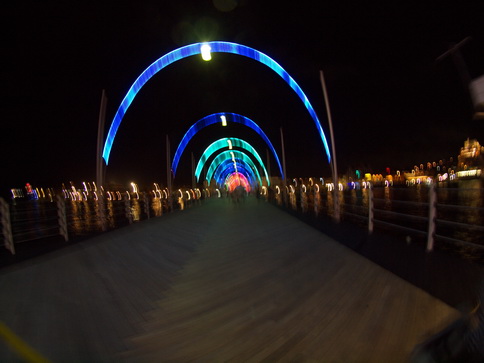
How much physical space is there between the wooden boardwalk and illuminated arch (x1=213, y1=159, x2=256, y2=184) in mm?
65292

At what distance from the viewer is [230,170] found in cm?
8681

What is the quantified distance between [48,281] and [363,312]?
3.69m

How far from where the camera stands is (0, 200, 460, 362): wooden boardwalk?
2510 millimetres

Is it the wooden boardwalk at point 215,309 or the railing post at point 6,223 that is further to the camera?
Result: the railing post at point 6,223

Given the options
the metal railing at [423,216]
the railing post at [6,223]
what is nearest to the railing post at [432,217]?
the metal railing at [423,216]

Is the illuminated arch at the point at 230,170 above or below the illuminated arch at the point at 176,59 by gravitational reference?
below

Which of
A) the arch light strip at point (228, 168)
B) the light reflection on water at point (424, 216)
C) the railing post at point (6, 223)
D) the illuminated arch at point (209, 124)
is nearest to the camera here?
the light reflection on water at point (424, 216)

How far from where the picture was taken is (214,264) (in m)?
5.25

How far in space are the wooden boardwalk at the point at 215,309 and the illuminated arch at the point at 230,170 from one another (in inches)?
2571

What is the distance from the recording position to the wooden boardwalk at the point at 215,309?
2.51m

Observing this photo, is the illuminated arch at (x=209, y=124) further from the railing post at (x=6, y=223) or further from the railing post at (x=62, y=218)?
the railing post at (x=6, y=223)

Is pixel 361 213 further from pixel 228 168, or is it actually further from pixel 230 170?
pixel 230 170

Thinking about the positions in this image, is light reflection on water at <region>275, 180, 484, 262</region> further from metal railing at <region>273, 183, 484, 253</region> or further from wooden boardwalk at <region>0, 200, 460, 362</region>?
wooden boardwalk at <region>0, 200, 460, 362</region>

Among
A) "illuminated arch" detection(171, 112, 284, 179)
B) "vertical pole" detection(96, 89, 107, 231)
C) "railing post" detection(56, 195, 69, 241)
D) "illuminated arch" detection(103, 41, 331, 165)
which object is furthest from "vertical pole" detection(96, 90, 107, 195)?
"illuminated arch" detection(171, 112, 284, 179)
